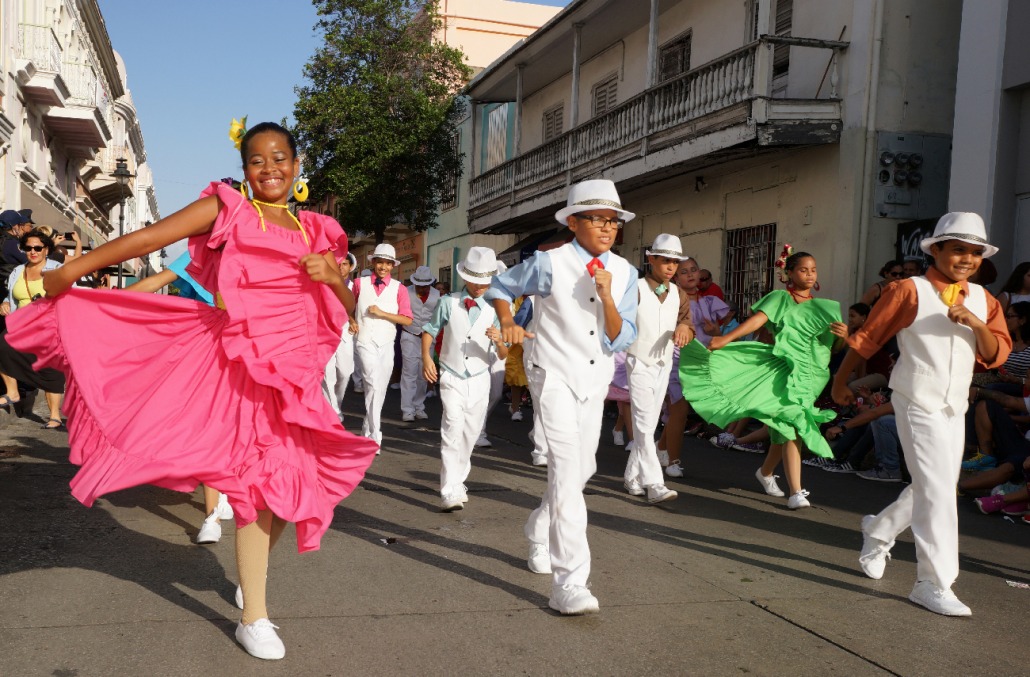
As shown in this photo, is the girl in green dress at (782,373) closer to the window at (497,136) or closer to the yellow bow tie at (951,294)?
the yellow bow tie at (951,294)

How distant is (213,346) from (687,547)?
3321 mm

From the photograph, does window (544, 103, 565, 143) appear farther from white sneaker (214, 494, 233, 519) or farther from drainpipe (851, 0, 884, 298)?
white sneaker (214, 494, 233, 519)

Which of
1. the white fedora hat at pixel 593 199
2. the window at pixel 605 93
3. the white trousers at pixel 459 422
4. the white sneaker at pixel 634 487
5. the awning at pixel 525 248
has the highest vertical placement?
the window at pixel 605 93

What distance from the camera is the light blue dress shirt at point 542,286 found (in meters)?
5.14

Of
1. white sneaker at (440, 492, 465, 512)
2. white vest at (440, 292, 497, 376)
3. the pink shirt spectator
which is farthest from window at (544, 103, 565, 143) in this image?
white sneaker at (440, 492, 465, 512)

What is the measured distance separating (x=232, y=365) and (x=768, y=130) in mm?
11342

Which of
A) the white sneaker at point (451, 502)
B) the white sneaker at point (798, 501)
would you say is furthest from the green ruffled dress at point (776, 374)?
the white sneaker at point (451, 502)

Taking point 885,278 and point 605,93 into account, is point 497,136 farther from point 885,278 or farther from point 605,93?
point 885,278

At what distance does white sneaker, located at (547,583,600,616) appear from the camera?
15.2 ft

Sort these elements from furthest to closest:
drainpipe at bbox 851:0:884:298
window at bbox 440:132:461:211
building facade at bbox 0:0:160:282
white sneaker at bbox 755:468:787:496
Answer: window at bbox 440:132:461:211 < building facade at bbox 0:0:160:282 < drainpipe at bbox 851:0:884:298 < white sneaker at bbox 755:468:787:496

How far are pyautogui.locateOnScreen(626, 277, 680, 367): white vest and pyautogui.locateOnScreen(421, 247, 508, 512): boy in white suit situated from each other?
1.17 metres

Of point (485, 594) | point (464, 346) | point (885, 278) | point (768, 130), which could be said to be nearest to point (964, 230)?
point (485, 594)

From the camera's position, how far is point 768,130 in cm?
1418

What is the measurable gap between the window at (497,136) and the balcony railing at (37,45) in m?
11.6
